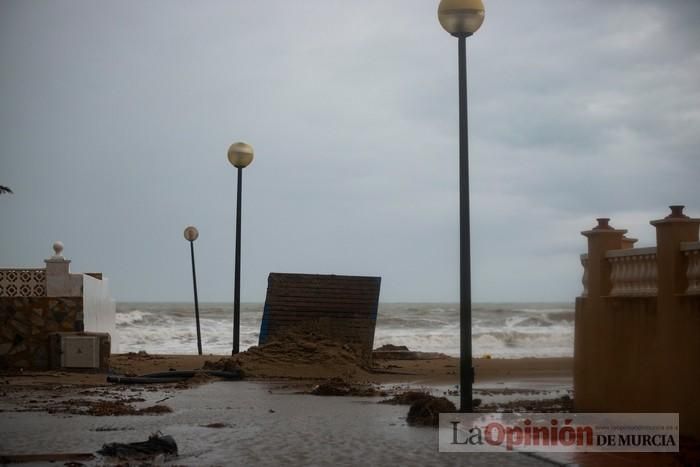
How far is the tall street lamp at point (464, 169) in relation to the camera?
1169cm

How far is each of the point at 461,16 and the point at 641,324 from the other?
170 inches

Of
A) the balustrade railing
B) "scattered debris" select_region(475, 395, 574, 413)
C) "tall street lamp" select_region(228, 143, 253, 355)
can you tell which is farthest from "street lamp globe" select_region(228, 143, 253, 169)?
the balustrade railing

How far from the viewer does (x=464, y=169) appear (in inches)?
467

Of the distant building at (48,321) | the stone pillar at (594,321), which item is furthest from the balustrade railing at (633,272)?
the distant building at (48,321)

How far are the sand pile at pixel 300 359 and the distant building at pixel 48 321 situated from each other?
303cm

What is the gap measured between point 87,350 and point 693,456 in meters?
15.3

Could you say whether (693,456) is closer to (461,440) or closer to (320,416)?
(461,440)

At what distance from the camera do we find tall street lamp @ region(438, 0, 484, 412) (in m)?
11.7

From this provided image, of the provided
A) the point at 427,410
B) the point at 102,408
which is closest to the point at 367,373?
the point at 102,408

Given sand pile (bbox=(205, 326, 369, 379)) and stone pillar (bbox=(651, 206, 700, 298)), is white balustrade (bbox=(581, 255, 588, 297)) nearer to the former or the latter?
stone pillar (bbox=(651, 206, 700, 298))

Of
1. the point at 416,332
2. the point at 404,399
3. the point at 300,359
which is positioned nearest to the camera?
the point at 404,399

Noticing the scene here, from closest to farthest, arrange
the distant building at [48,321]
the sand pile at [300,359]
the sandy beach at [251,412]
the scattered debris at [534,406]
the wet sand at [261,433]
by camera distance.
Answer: the wet sand at [261,433] → the sandy beach at [251,412] → the scattered debris at [534,406] → the sand pile at [300,359] → the distant building at [48,321]

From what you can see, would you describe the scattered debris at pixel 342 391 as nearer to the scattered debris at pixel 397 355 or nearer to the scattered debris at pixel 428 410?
the scattered debris at pixel 428 410

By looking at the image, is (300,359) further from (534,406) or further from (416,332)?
(416,332)
